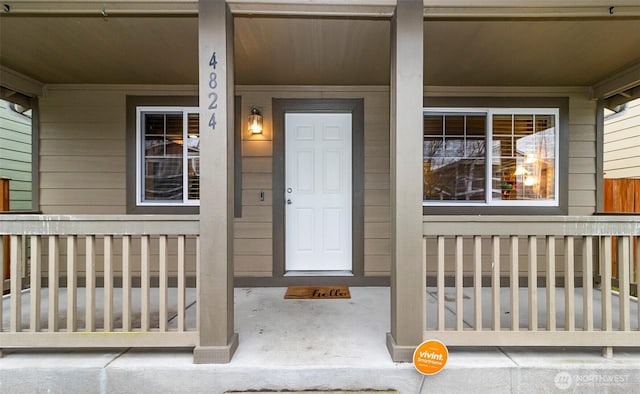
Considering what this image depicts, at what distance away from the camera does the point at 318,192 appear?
370 centimetres

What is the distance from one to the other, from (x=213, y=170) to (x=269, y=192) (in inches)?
66.7

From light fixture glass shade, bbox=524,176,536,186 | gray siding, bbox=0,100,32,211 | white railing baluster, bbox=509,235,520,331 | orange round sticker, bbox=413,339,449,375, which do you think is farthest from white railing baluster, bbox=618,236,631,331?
gray siding, bbox=0,100,32,211

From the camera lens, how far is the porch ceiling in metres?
2.38

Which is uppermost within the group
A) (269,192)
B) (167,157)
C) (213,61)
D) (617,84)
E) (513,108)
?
(617,84)

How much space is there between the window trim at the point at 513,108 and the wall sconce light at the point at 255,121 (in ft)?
5.95

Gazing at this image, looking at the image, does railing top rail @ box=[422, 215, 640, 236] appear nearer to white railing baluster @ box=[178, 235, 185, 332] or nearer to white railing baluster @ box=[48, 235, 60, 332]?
white railing baluster @ box=[178, 235, 185, 332]

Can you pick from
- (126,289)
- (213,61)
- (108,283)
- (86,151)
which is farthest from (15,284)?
(86,151)

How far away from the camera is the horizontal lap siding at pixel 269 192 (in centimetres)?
362

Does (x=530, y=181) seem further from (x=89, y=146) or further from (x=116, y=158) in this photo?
(x=89, y=146)

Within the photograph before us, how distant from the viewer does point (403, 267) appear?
1972mm

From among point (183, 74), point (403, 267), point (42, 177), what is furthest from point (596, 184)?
point (42, 177)

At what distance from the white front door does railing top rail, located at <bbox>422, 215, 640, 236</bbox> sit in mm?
1755

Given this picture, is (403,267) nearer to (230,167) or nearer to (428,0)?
(230,167)

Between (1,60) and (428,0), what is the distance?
3.75 metres
